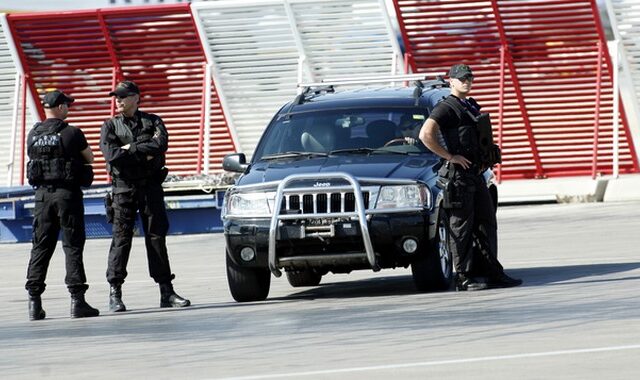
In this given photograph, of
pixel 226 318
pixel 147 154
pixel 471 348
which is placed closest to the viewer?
pixel 471 348

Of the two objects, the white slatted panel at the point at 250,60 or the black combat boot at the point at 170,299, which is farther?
the white slatted panel at the point at 250,60

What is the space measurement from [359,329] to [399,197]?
7.42ft

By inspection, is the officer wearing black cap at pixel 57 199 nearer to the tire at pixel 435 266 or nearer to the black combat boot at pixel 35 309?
the black combat boot at pixel 35 309

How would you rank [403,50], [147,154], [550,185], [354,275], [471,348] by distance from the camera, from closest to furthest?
[471,348] < [147,154] < [354,275] < [550,185] < [403,50]

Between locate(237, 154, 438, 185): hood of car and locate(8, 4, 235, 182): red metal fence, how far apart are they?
516 inches

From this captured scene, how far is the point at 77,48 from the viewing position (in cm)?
2789

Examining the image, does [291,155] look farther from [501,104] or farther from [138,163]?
[501,104]

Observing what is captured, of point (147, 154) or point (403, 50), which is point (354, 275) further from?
point (403, 50)

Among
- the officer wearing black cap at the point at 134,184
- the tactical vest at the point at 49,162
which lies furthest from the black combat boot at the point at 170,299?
the tactical vest at the point at 49,162

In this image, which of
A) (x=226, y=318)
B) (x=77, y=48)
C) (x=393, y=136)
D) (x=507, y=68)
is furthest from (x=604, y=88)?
(x=226, y=318)

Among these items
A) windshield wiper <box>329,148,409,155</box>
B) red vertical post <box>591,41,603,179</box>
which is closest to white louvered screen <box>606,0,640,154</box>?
red vertical post <box>591,41,603,179</box>

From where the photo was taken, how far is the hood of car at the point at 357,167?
529 inches

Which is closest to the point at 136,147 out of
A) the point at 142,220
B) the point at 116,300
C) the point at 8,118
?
the point at 142,220

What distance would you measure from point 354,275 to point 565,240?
327 centimetres
